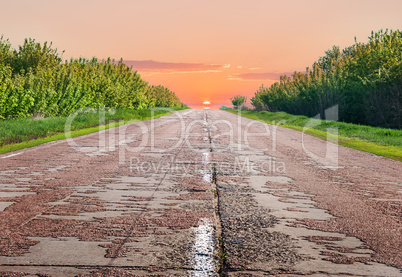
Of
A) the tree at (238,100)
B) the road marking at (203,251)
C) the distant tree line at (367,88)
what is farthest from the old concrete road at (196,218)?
the tree at (238,100)

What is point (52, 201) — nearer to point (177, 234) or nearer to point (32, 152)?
point (177, 234)

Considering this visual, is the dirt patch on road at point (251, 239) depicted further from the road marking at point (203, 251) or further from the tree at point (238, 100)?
the tree at point (238, 100)

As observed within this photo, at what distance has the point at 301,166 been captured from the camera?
12.6 meters

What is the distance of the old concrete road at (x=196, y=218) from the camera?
4633 millimetres

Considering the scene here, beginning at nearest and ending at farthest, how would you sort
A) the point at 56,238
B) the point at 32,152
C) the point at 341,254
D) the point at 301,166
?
the point at 341,254
the point at 56,238
the point at 301,166
the point at 32,152

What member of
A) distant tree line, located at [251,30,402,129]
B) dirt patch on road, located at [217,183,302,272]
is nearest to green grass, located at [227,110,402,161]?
distant tree line, located at [251,30,402,129]

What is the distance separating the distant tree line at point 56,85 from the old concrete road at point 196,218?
13.0 m

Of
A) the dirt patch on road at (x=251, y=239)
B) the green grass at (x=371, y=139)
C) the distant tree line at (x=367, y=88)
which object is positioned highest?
the distant tree line at (x=367, y=88)

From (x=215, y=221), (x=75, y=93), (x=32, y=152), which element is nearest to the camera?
(x=215, y=221)

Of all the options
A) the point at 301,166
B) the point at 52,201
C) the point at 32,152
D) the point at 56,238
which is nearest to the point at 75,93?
the point at 32,152

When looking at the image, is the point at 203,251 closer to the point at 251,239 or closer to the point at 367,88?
the point at 251,239

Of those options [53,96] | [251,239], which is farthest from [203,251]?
[53,96]

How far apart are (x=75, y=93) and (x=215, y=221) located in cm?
3063

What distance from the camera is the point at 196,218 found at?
6469 millimetres
